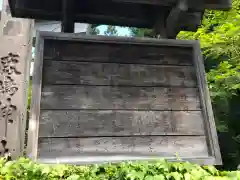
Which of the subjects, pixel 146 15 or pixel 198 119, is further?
pixel 146 15

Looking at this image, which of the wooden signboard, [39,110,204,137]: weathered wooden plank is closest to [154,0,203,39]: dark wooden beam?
the wooden signboard

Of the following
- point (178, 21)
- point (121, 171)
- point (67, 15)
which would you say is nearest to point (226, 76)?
point (178, 21)

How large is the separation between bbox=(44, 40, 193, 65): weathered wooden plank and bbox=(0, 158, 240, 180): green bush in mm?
784

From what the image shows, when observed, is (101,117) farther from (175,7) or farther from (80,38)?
(175,7)

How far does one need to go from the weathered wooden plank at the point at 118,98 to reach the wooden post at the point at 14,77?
1.14 meters

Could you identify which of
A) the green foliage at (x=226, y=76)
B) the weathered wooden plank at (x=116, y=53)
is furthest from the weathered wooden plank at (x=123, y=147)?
the green foliage at (x=226, y=76)

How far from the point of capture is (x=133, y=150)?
5.92 feet

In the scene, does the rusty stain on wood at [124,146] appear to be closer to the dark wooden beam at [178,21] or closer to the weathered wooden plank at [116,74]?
the weathered wooden plank at [116,74]

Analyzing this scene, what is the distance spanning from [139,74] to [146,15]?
0.80 m

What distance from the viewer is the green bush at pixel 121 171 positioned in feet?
5.44

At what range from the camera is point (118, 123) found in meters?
1.86

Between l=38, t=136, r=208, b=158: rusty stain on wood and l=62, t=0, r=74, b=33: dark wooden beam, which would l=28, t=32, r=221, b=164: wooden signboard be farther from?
l=62, t=0, r=74, b=33: dark wooden beam

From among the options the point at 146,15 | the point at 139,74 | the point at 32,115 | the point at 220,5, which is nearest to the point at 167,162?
the point at 139,74

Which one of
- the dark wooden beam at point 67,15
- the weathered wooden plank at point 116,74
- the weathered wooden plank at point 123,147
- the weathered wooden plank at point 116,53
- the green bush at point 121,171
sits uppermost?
the dark wooden beam at point 67,15
